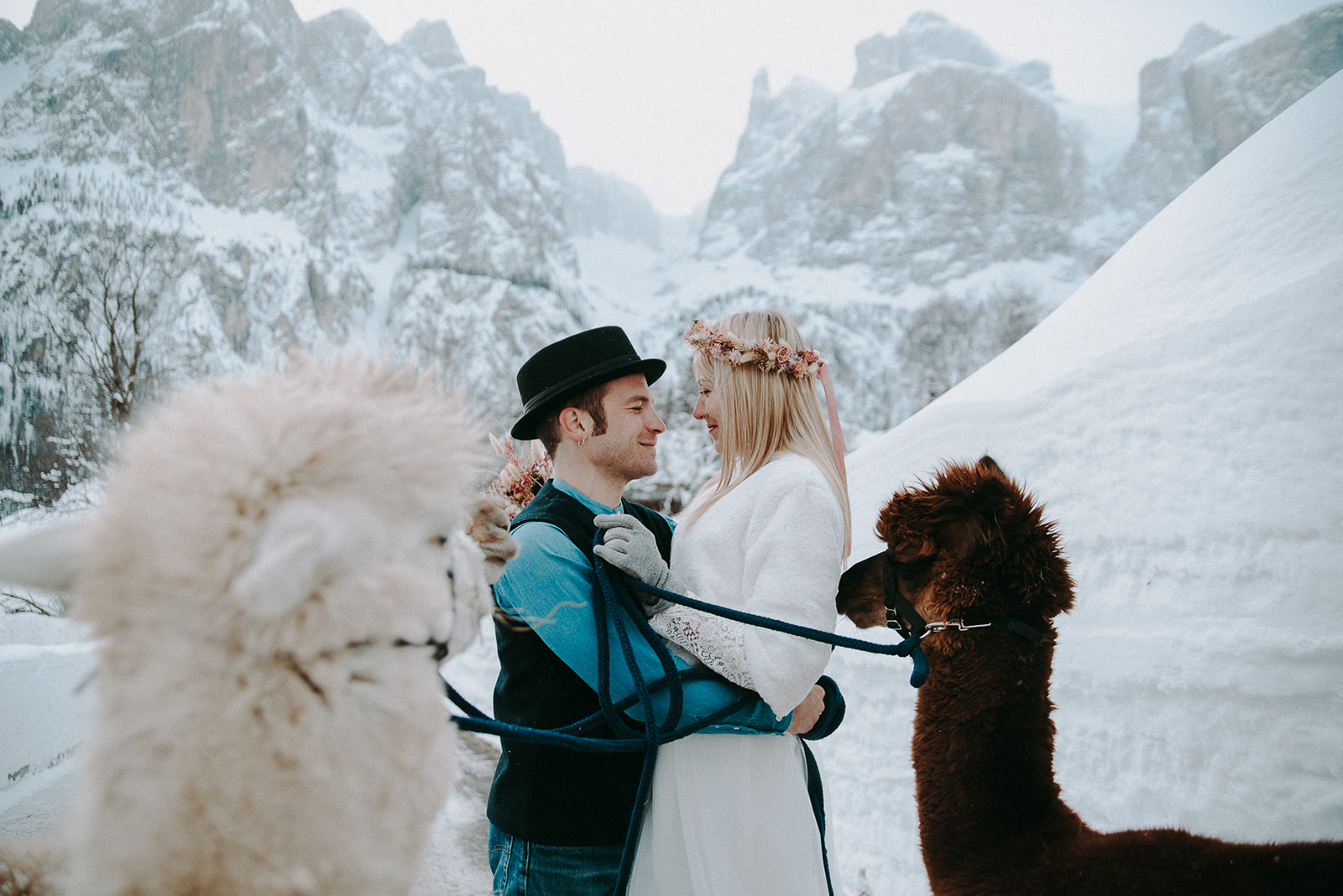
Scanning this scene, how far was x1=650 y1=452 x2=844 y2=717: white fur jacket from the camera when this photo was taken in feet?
4.87

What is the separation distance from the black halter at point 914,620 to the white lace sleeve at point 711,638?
25.4 inches

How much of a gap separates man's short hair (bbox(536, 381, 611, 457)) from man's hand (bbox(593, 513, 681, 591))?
0.38 metres

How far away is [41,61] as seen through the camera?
57.1 metres

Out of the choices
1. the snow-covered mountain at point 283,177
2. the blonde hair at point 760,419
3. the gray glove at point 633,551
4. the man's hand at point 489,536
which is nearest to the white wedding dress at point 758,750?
the gray glove at point 633,551

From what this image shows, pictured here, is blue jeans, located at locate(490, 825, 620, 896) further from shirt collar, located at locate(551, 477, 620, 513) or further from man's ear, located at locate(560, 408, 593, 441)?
man's ear, located at locate(560, 408, 593, 441)

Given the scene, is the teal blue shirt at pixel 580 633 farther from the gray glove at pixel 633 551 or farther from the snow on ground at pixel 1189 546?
the snow on ground at pixel 1189 546

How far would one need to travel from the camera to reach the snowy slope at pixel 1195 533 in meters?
2.80

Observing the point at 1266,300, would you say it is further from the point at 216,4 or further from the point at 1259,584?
the point at 216,4

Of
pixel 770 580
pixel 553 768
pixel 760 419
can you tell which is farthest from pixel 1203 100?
pixel 553 768

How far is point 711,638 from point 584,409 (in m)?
0.81

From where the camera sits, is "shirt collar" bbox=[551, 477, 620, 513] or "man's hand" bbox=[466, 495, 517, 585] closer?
"man's hand" bbox=[466, 495, 517, 585]

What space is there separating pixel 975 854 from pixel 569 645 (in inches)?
52.4

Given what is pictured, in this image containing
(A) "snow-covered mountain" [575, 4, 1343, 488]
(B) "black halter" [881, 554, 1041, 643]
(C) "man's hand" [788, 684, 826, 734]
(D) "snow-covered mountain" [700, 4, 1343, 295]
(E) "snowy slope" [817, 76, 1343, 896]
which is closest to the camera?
(C) "man's hand" [788, 684, 826, 734]

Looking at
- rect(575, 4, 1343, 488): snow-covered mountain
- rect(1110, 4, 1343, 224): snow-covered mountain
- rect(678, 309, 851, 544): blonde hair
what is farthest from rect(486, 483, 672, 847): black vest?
rect(1110, 4, 1343, 224): snow-covered mountain
